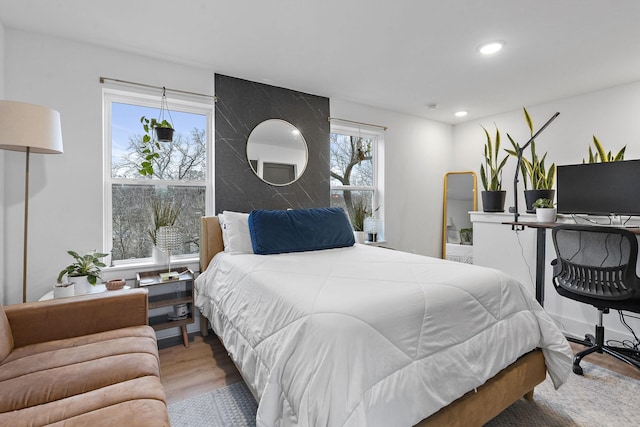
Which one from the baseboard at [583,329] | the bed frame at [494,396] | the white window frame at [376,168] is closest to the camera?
the bed frame at [494,396]

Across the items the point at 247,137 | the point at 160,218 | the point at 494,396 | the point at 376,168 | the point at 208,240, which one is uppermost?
the point at 247,137

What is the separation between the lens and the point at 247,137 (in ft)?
10.5

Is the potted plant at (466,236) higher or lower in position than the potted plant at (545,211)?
lower

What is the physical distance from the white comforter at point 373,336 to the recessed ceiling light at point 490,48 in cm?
176

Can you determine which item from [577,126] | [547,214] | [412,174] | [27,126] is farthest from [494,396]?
[577,126]

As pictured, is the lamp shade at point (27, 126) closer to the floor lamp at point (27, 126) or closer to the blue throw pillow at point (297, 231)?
the floor lamp at point (27, 126)

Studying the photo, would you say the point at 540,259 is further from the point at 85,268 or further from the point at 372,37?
the point at 85,268

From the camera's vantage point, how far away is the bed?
3.66ft

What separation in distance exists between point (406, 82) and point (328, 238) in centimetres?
185

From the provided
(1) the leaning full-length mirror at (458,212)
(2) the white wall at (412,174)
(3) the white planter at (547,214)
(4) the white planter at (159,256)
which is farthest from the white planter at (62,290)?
(1) the leaning full-length mirror at (458,212)

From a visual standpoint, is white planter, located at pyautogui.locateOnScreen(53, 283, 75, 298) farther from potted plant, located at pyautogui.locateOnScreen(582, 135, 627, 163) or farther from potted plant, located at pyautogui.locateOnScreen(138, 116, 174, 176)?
potted plant, located at pyautogui.locateOnScreen(582, 135, 627, 163)

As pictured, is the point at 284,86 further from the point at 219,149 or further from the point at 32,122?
the point at 32,122

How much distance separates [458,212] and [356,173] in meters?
1.75

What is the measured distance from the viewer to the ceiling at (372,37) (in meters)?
2.03
